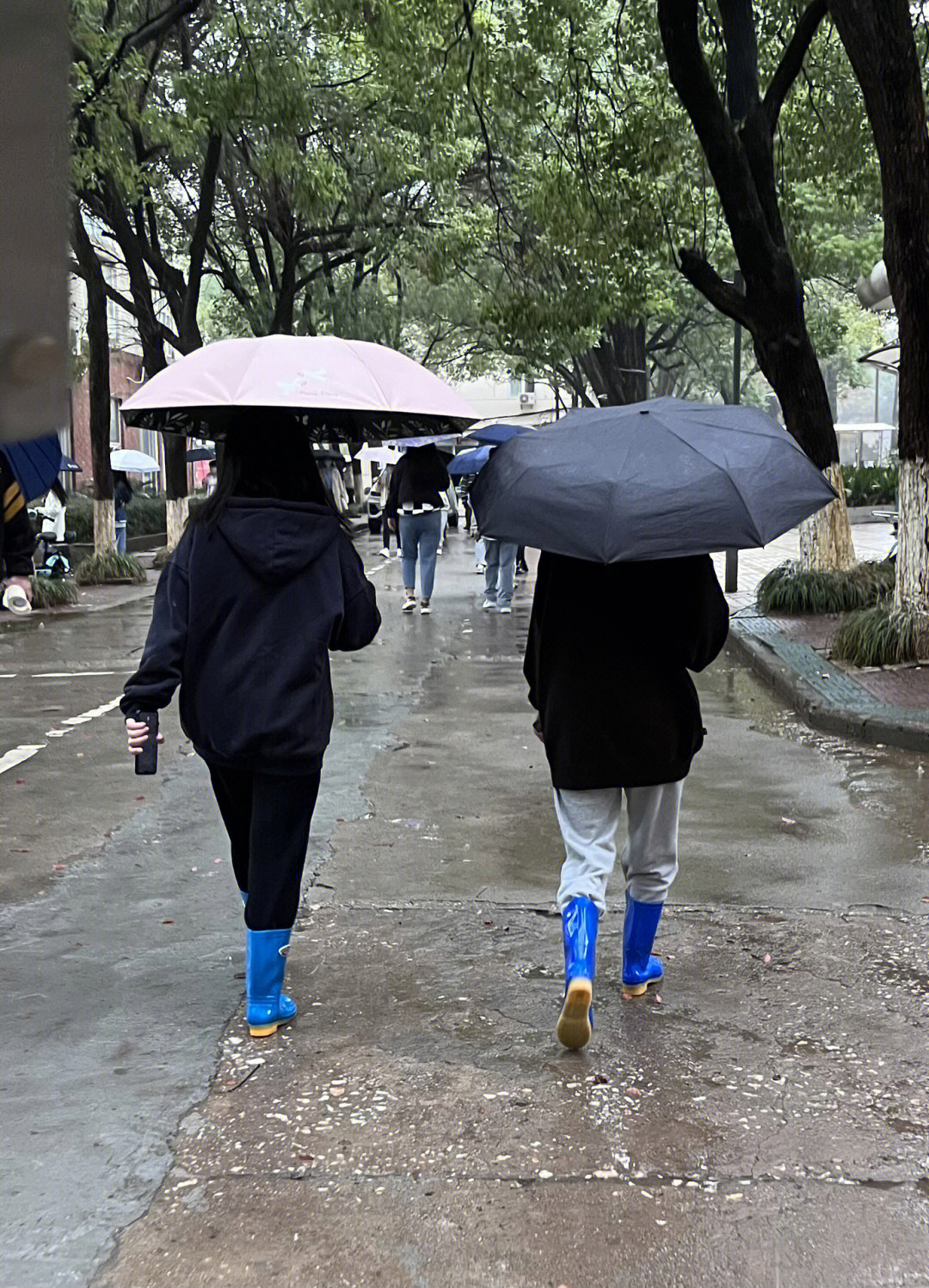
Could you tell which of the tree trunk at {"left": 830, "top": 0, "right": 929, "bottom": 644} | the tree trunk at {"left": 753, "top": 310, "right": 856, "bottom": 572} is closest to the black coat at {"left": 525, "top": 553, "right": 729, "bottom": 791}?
the tree trunk at {"left": 830, "top": 0, "right": 929, "bottom": 644}

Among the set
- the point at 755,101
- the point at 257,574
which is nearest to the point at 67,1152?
the point at 257,574

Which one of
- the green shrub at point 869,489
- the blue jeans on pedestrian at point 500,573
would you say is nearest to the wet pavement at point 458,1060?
the blue jeans on pedestrian at point 500,573

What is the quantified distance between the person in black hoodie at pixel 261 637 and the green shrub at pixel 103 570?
18.9 m

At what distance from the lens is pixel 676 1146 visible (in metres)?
3.67

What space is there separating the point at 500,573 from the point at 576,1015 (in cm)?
1329

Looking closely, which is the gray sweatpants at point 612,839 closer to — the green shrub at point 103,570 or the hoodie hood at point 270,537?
the hoodie hood at point 270,537

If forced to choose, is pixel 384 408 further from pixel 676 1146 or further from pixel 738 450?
pixel 676 1146

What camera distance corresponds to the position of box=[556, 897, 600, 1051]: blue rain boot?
13.5 feet

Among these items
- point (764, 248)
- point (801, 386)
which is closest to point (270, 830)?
point (764, 248)

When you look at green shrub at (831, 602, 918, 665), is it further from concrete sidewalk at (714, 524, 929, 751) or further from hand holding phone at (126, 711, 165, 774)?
hand holding phone at (126, 711, 165, 774)

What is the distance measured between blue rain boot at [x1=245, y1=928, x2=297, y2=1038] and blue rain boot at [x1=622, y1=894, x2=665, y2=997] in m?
1.03

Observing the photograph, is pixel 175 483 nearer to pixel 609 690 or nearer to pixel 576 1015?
pixel 609 690

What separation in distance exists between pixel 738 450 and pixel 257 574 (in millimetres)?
1369

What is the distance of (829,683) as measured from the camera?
10.5 meters
